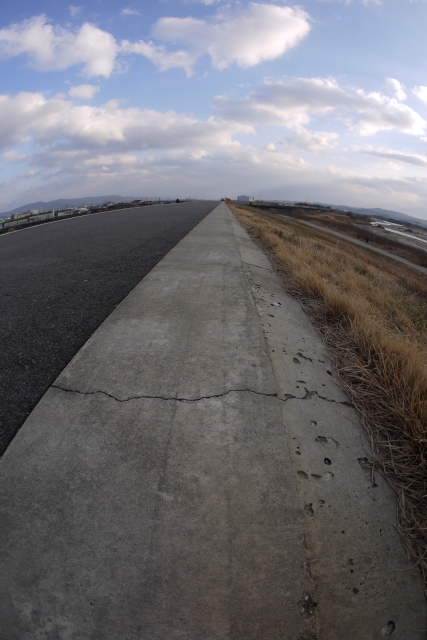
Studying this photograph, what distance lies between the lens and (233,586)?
158 centimetres

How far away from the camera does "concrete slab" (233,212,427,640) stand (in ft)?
5.22

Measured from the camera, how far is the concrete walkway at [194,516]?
1.54m

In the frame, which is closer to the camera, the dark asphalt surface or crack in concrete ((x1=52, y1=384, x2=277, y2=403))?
crack in concrete ((x1=52, y1=384, x2=277, y2=403))

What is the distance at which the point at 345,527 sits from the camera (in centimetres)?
182

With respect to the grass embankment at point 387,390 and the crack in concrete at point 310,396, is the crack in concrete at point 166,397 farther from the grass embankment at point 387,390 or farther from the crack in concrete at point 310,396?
the grass embankment at point 387,390

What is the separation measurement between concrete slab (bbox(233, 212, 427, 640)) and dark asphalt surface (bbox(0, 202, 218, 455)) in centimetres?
187

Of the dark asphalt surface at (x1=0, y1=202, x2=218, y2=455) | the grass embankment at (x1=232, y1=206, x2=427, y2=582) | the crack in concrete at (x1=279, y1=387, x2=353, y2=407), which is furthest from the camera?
the dark asphalt surface at (x1=0, y1=202, x2=218, y2=455)

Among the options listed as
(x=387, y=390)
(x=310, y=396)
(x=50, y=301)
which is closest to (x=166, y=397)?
(x=310, y=396)

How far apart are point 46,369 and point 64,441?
0.94 metres

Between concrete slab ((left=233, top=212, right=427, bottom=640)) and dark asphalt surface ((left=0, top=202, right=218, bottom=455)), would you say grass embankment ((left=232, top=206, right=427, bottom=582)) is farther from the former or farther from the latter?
dark asphalt surface ((left=0, top=202, right=218, bottom=455))

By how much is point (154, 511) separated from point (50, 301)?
135 inches

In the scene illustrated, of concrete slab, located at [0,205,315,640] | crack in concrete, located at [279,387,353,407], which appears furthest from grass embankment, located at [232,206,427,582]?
concrete slab, located at [0,205,315,640]

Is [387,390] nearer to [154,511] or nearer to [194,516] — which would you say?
[194,516]

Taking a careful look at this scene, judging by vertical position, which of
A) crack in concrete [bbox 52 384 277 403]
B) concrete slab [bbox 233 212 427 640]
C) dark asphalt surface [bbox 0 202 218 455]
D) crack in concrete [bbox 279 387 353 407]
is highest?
dark asphalt surface [bbox 0 202 218 455]
